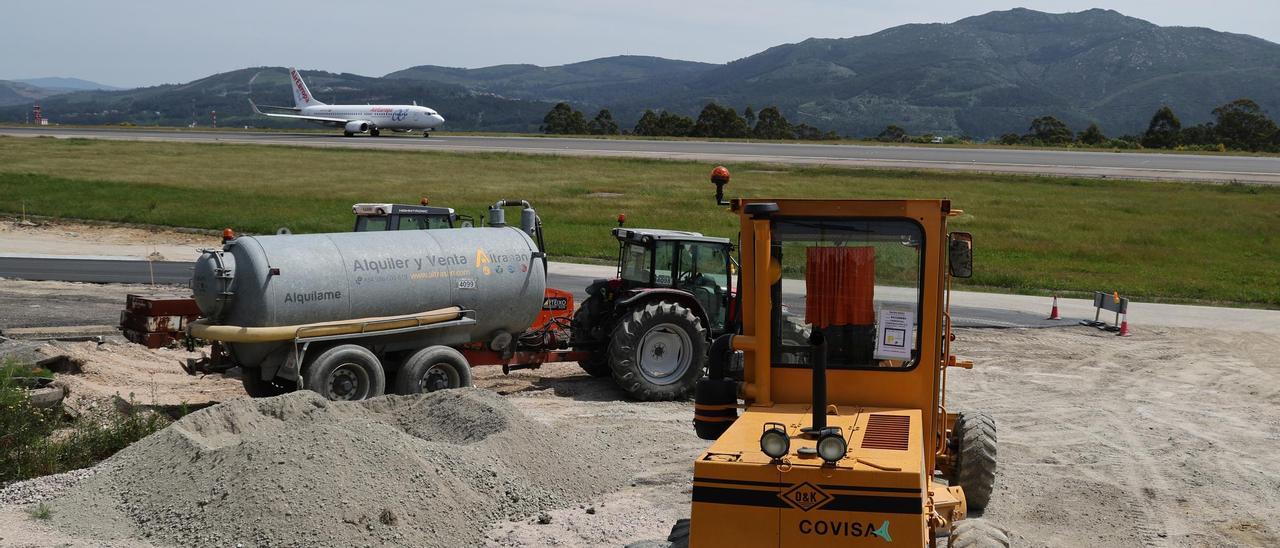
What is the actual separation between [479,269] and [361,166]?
149ft

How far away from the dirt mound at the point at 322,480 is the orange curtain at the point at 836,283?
450 cm

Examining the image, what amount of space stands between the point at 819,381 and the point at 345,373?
9.59 m

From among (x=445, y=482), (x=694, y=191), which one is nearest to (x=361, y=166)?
(x=694, y=191)

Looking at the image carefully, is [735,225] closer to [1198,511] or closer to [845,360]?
[1198,511]

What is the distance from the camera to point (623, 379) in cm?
1582

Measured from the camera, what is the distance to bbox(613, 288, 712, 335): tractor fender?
15992 mm

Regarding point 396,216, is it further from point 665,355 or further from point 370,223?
point 665,355

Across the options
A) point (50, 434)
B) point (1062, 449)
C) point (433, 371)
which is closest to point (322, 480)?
point (50, 434)

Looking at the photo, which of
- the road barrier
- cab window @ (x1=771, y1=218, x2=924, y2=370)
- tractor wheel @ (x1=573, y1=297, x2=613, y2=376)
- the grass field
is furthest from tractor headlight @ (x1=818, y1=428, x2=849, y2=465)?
the grass field

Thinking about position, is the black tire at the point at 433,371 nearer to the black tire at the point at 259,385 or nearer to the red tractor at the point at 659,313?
the black tire at the point at 259,385

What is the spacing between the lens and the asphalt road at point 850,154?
194 ft

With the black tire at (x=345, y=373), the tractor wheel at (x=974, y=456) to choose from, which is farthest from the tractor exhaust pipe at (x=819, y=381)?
the black tire at (x=345, y=373)

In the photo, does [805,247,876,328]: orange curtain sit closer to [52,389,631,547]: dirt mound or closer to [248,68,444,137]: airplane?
[52,389,631,547]: dirt mound

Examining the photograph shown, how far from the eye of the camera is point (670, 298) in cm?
1611
